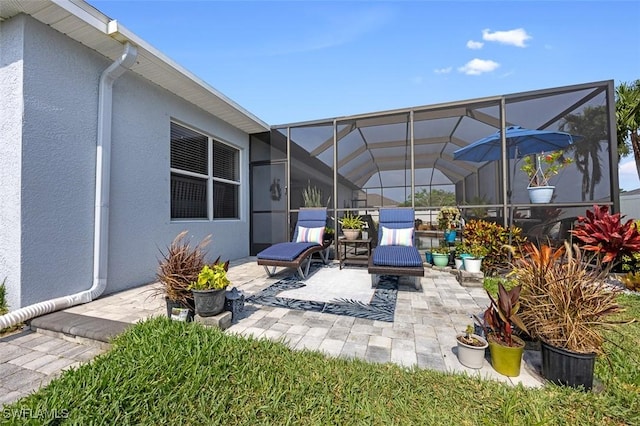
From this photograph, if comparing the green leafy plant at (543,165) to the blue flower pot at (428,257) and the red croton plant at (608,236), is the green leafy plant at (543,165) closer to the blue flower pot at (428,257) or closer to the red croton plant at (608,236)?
the red croton plant at (608,236)

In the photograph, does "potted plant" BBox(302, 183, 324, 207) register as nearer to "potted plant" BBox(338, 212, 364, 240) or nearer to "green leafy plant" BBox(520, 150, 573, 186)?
"potted plant" BBox(338, 212, 364, 240)

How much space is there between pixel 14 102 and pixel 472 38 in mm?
7740

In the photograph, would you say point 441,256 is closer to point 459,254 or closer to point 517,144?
point 459,254

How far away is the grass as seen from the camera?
5.32ft

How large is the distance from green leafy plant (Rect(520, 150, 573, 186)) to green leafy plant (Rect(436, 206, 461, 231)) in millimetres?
1617

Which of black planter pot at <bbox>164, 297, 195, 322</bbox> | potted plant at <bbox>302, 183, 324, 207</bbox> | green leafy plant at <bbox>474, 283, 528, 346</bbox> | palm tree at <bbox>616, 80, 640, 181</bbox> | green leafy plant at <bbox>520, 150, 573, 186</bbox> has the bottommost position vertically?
black planter pot at <bbox>164, 297, 195, 322</bbox>

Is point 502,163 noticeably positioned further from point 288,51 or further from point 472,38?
point 288,51

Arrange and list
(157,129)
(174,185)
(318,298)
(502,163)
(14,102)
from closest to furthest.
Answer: (14,102) → (318,298) → (157,129) → (174,185) → (502,163)

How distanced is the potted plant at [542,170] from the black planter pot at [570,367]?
4551 millimetres

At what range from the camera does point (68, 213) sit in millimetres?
3469

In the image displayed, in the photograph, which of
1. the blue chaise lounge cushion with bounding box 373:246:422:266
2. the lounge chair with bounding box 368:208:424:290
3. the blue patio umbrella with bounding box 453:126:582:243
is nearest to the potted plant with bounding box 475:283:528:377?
the lounge chair with bounding box 368:208:424:290

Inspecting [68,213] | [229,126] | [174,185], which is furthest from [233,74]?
[68,213]

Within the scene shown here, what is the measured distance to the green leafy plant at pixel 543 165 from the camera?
5.25m

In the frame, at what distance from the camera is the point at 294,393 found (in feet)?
6.06
